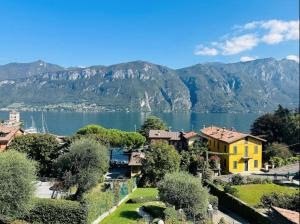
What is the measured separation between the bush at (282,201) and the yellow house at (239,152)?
1423 cm

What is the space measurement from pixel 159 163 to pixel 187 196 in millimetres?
12209

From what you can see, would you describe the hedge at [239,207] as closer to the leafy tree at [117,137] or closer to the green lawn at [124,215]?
the green lawn at [124,215]

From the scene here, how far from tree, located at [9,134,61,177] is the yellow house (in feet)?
68.4

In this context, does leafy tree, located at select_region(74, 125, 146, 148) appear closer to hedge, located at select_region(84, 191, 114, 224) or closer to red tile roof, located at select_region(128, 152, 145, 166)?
red tile roof, located at select_region(128, 152, 145, 166)

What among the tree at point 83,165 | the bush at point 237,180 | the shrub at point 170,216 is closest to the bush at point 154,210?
the shrub at point 170,216

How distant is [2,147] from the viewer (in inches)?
1655

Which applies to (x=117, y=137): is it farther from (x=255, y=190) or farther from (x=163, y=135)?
(x=255, y=190)

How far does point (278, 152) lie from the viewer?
4881cm

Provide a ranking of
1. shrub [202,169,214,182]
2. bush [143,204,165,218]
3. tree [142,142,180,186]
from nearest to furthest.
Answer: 1. bush [143,204,165,218]
2. tree [142,142,180,186]
3. shrub [202,169,214,182]

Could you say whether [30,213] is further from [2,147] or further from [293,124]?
[293,124]

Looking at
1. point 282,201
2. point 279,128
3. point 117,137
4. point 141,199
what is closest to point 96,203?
point 141,199

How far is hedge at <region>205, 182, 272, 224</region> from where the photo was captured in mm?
24695

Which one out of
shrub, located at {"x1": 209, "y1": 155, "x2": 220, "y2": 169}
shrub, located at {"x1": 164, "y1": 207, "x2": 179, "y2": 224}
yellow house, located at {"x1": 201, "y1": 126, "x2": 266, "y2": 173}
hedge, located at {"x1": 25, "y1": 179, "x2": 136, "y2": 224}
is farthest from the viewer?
yellow house, located at {"x1": 201, "y1": 126, "x2": 266, "y2": 173}

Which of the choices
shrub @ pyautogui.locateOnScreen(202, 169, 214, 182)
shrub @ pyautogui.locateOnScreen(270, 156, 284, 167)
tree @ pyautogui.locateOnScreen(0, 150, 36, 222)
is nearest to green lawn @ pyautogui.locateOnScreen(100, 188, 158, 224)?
tree @ pyautogui.locateOnScreen(0, 150, 36, 222)
